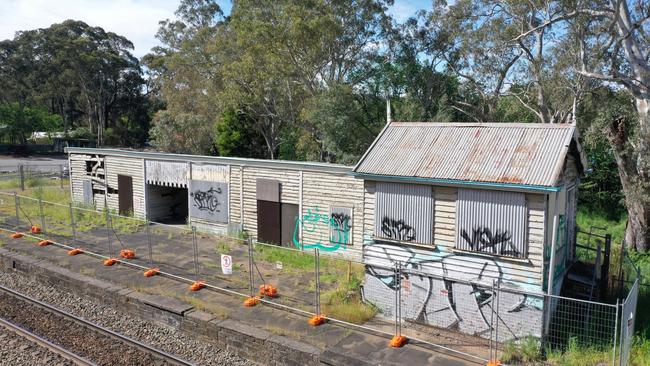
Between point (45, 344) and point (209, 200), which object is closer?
point (45, 344)

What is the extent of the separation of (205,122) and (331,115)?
60.0 ft

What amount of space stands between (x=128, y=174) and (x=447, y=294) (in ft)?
54.2

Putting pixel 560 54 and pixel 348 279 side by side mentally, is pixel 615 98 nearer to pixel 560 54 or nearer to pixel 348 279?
pixel 560 54

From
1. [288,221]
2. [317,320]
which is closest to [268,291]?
[317,320]

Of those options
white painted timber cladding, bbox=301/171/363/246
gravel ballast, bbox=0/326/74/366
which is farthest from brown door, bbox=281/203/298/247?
gravel ballast, bbox=0/326/74/366

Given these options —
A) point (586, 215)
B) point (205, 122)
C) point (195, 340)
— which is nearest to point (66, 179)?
point (205, 122)

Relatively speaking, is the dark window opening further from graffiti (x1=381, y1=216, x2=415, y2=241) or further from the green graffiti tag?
graffiti (x1=381, y1=216, x2=415, y2=241)

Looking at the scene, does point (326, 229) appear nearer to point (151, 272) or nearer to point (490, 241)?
point (151, 272)

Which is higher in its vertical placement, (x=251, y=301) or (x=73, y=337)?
(x=251, y=301)

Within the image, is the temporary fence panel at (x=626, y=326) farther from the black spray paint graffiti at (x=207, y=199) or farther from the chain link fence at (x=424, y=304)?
the black spray paint graffiti at (x=207, y=199)

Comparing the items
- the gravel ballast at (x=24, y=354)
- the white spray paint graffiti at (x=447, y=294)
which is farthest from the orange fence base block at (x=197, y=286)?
the white spray paint graffiti at (x=447, y=294)

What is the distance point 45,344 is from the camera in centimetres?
1035

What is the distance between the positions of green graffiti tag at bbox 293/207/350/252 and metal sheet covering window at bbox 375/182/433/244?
4169 millimetres

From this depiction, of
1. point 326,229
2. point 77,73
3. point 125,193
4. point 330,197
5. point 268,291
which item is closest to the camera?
point 268,291
